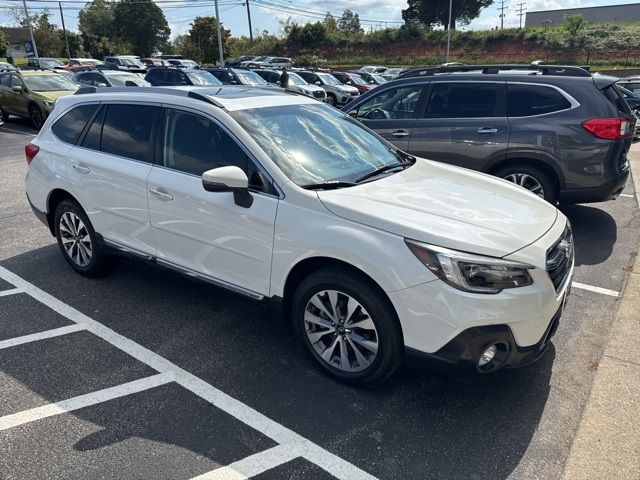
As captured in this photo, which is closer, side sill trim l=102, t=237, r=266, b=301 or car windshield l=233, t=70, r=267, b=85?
side sill trim l=102, t=237, r=266, b=301

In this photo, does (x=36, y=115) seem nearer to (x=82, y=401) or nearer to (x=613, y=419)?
(x=82, y=401)

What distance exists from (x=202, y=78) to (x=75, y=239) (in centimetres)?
1355

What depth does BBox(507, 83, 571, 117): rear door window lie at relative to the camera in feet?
19.7

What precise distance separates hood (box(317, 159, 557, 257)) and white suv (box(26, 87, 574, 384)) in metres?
0.01

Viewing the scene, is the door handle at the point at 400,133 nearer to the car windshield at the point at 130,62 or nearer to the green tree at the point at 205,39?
the car windshield at the point at 130,62

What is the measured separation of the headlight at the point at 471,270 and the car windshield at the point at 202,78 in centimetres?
1567

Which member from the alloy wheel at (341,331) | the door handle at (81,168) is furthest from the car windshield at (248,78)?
the alloy wheel at (341,331)

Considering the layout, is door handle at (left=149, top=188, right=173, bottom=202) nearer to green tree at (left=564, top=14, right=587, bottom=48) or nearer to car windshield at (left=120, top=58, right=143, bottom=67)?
car windshield at (left=120, top=58, right=143, bottom=67)

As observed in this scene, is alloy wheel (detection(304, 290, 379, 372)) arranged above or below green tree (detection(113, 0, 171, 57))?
below

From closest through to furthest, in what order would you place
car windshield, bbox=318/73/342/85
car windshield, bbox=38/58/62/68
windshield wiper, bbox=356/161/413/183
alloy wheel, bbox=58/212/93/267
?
windshield wiper, bbox=356/161/413/183, alloy wheel, bbox=58/212/93/267, car windshield, bbox=318/73/342/85, car windshield, bbox=38/58/62/68

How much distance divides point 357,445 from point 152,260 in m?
2.26

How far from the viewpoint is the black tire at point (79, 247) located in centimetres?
459

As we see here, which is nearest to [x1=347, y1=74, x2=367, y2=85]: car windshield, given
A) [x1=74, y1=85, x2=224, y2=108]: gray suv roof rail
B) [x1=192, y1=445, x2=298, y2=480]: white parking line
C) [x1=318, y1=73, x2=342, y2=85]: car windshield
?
[x1=318, y1=73, x2=342, y2=85]: car windshield

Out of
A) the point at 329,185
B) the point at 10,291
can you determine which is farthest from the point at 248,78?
the point at 329,185
